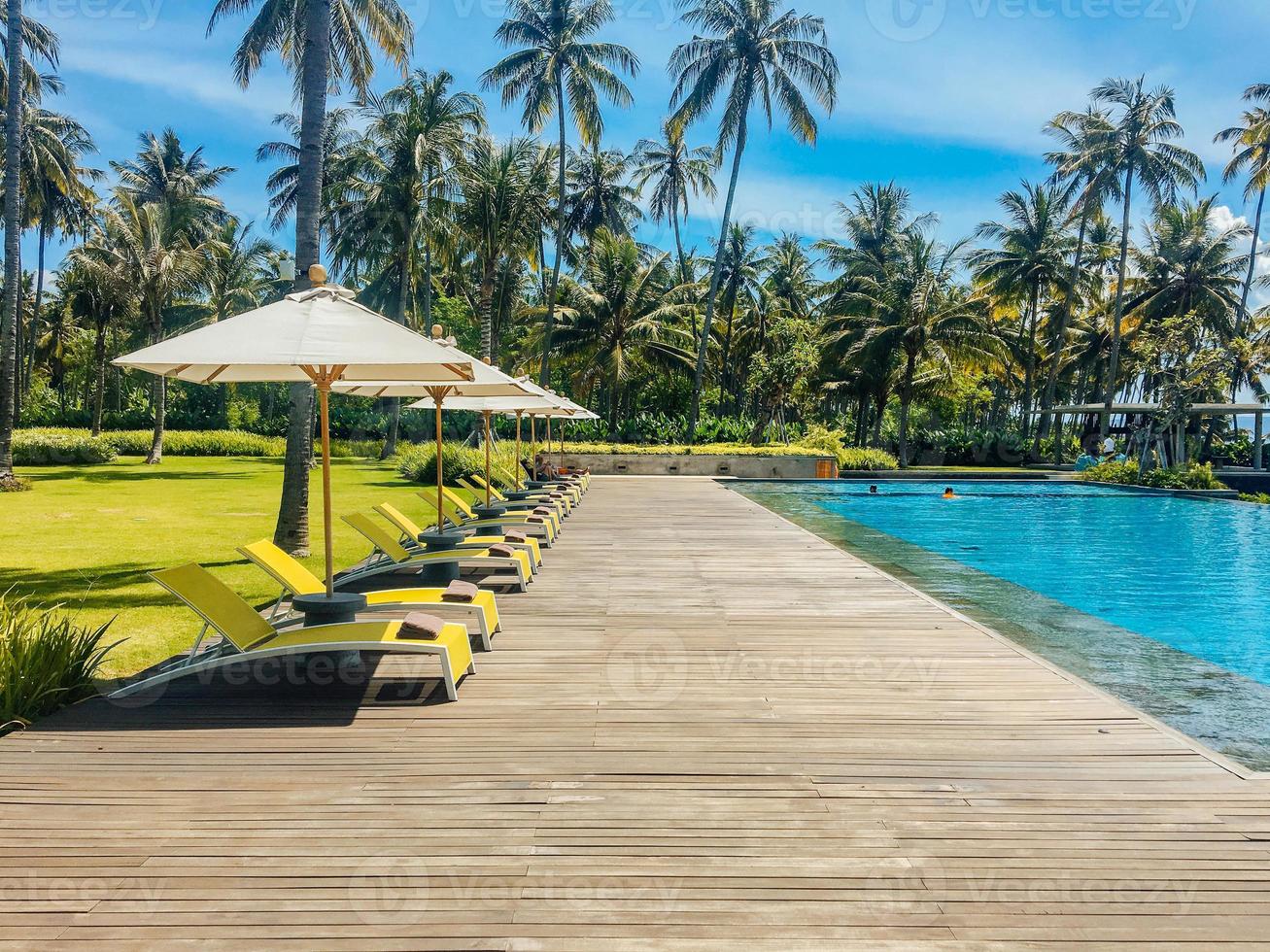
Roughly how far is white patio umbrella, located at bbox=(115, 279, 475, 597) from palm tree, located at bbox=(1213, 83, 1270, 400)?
128 ft

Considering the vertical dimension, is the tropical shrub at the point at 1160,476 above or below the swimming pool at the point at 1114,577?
above

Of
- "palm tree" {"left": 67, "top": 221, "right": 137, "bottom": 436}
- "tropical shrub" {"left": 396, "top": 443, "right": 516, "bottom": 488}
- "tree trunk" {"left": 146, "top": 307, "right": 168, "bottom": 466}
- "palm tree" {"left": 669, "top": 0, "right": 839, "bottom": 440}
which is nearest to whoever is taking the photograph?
A: "tropical shrub" {"left": 396, "top": 443, "right": 516, "bottom": 488}

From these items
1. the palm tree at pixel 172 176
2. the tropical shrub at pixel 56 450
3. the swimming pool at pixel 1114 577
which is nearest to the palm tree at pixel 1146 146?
the swimming pool at pixel 1114 577

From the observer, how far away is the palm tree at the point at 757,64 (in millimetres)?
30953

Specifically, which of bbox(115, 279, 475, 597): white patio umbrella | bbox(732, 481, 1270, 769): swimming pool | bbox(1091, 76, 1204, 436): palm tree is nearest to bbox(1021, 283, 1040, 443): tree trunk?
bbox(1091, 76, 1204, 436): palm tree

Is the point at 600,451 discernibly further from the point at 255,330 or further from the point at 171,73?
the point at 255,330

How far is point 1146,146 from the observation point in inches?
1433

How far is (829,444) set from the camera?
32.0m

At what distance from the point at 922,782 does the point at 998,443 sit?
39681 mm

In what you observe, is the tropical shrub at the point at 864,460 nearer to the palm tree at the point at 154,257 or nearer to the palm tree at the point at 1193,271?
the palm tree at the point at 1193,271

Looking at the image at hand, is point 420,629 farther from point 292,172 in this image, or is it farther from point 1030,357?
point 1030,357

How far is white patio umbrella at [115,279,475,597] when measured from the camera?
5.02 metres

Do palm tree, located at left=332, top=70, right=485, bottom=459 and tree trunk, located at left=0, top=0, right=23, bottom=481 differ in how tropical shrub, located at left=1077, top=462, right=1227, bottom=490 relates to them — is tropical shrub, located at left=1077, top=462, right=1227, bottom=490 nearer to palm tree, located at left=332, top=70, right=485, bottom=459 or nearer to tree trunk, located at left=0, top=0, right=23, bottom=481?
palm tree, located at left=332, top=70, right=485, bottom=459

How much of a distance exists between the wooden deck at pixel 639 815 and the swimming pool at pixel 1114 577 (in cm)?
156
